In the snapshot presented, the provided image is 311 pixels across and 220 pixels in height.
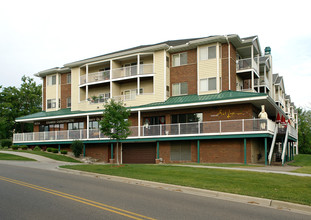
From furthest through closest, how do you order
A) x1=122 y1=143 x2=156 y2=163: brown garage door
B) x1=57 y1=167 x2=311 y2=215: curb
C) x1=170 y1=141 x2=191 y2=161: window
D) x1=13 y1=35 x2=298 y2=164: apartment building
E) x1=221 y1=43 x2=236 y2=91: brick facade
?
x1=122 y1=143 x2=156 y2=163: brown garage door, x1=221 y1=43 x2=236 y2=91: brick facade, x1=170 y1=141 x2=191 y2=161: window, x1=13 y1=35 x2=298 y2=164: apartment building, x1=57 y1=167 x2=311 y2=215: curb

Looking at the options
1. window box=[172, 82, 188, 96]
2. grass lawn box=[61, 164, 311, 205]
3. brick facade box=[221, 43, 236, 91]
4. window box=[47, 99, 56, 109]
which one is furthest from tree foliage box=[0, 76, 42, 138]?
grass lawn box=[61, 164, 311, 205]

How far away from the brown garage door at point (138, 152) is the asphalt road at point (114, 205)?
17893 millimetres

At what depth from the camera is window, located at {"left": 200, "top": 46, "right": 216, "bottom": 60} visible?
28.5m

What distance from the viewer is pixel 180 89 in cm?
3038

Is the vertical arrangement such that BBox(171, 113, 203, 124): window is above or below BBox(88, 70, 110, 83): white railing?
below

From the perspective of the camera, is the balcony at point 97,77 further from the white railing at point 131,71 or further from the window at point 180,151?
the window at point 180,151

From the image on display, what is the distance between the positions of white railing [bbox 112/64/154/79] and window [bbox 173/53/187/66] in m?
2.49

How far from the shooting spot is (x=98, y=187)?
12406 mm

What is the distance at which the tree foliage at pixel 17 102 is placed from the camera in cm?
5328

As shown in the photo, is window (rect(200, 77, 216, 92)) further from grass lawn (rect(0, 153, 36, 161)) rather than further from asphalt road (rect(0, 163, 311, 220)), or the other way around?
asphalt road (rect(0, 163, 311, 220))

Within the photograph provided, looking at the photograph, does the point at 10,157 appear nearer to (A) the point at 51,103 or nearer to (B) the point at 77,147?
(B) the point at 77,147

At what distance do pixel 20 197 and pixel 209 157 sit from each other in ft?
61.1

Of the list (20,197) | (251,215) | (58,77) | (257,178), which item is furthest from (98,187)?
(58,77)

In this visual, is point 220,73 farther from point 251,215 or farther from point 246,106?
point 251,215
